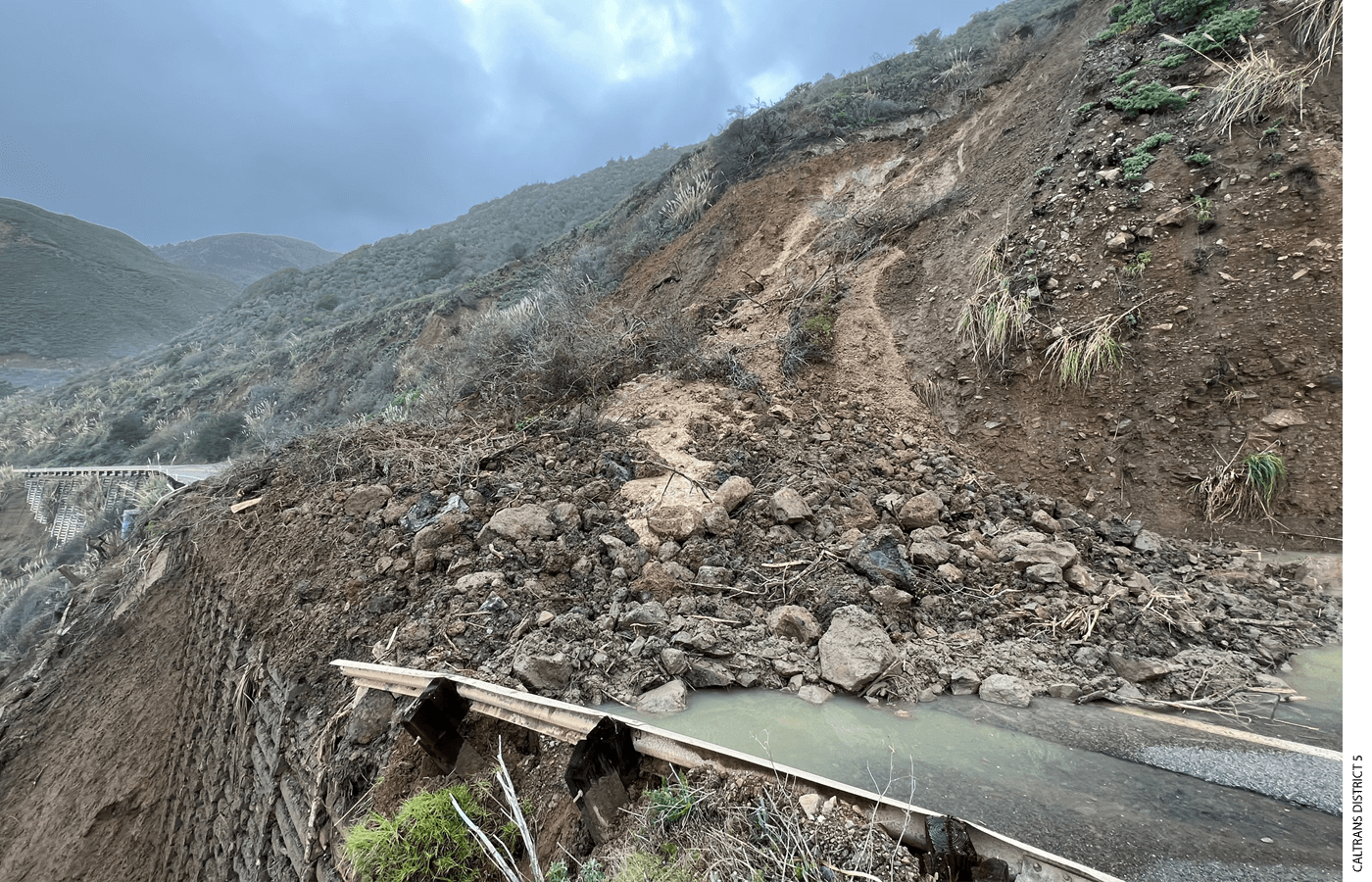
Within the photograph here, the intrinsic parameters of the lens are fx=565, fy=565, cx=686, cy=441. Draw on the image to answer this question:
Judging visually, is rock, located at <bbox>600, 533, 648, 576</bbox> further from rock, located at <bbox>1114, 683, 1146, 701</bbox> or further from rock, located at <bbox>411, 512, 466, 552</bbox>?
rock, located at <bbox>1114, 683, 1146, 701</bbox>

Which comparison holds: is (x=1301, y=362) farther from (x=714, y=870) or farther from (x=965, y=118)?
(x=965, y=118)

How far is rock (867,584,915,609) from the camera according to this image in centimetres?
328

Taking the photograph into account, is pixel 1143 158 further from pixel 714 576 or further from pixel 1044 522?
pixel 714 576

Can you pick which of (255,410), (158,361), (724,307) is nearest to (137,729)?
(724,307)

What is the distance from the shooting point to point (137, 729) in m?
4.69

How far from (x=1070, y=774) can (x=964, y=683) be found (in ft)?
2.13

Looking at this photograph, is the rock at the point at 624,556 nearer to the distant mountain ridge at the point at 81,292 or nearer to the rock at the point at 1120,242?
the rock at the point at 1120,242

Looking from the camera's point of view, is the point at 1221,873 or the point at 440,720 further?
the point at 440,720

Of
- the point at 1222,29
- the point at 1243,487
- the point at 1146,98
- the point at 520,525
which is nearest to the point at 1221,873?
the point at 1243,487

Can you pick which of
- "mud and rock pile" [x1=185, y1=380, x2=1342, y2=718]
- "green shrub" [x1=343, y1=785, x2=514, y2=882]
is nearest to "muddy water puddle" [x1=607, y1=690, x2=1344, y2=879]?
"mud and rock pile" [x1=185, y1=380, x2=1342, y2=718]

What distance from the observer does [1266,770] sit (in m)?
2.19

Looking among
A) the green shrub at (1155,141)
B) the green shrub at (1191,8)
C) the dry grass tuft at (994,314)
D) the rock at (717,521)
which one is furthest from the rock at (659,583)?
the green shrub at (1191,8)

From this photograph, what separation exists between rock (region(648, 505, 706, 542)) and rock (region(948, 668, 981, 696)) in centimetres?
175

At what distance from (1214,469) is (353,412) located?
45.3ft
